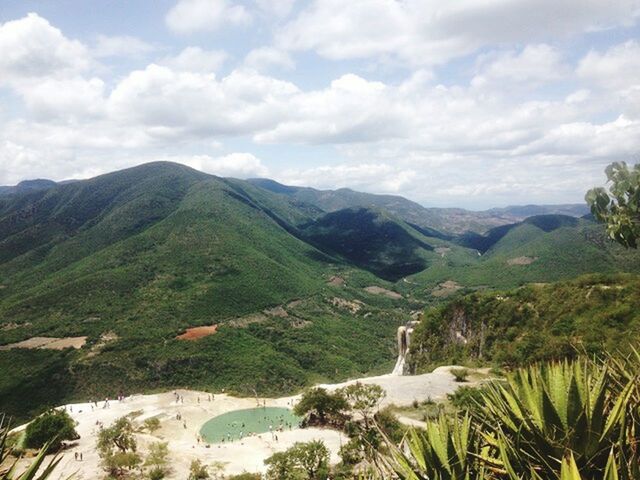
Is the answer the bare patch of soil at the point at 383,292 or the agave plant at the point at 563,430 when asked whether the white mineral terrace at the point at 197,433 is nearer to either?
the agave plant at the point at 563,430

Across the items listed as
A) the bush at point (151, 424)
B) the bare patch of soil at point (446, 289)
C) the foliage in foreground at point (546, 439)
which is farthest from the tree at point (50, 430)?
the bare patch of soil at point (446, 289)

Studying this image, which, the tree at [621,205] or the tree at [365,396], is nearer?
the tree at [621,205]

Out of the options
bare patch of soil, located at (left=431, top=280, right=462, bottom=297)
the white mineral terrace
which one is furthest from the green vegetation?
bare patch of soil, located at (left=431, top=280, right=462, bottom=297)

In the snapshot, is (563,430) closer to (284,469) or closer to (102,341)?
(284,469)

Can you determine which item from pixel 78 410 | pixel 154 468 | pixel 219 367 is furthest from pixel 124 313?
pixel 154 468

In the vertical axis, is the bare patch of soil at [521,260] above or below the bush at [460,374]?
below

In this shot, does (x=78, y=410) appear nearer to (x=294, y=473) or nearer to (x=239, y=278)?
(x=294, y=473)

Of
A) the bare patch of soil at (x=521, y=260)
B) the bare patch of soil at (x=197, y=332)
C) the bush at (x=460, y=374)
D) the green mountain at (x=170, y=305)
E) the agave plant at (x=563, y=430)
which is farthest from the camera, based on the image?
the bare patch of soil at (x=521, y=260)
